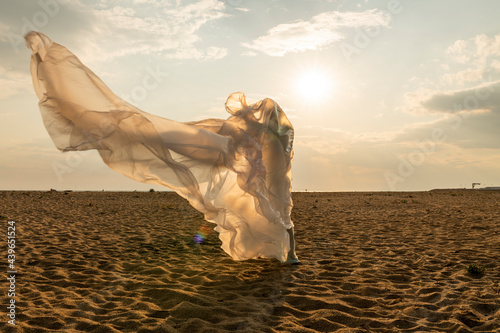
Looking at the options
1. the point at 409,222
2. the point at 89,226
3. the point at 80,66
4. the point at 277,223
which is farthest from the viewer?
the point at 409,222

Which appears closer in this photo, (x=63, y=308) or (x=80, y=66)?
(x=63, y=308)

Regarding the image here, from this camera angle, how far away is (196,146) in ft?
16.6

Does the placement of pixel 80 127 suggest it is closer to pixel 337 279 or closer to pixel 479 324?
pixel 337 279

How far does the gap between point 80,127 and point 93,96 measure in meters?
0.51

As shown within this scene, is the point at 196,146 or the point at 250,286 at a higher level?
the point at 196,146

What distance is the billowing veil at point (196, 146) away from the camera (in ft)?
14.5

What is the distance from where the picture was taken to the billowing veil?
442 centimetres

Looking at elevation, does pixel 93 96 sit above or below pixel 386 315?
above

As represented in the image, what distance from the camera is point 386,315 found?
407 centimetres

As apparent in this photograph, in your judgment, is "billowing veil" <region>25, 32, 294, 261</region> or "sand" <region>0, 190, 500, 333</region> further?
"billowing veil" <region>25, 32, 294, 261</region>

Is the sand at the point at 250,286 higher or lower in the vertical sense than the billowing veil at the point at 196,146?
lower

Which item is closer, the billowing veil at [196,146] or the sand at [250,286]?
the sand at [250,286]

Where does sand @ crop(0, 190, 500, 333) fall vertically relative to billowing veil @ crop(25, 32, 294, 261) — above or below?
below

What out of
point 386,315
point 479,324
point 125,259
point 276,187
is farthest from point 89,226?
point 479,324
